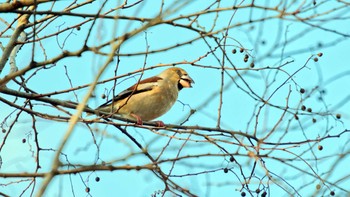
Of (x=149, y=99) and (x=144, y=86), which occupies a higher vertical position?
(x=144, y=86)

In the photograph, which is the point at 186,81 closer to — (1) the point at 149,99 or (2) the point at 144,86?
(2) the point at 144,86

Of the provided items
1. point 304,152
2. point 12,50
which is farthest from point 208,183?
point 12,50

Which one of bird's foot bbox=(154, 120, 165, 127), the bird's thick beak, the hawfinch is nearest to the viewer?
bird's foot bbox=(154, 120, 165, 127)

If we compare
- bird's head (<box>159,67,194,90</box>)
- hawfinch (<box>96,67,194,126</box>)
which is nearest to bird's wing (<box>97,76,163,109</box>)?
hawfinch (<box>96,67,194,126</box>)

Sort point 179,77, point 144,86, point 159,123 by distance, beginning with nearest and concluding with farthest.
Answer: point 159,123
point 144,86
point 179,77

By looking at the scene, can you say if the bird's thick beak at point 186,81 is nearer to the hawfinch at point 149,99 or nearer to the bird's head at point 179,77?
the bird's head at point 179,77

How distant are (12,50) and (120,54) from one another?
218 cm

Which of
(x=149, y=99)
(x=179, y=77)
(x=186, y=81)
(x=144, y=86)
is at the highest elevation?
(x=179, y=77)

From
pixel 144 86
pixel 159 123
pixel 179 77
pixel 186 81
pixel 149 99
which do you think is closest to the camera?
pixel 159 123

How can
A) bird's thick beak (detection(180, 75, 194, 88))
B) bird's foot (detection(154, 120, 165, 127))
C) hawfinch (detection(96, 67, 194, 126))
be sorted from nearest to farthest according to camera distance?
bird's foot (detection(154, 120, 165, 127))
hawfinch (detection(96, 67, 194, 126))
bird's thick beak (detection(180, 75, 194, 88))

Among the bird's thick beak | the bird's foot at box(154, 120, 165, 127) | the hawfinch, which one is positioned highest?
the bird's thick beak

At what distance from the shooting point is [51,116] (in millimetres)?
6137

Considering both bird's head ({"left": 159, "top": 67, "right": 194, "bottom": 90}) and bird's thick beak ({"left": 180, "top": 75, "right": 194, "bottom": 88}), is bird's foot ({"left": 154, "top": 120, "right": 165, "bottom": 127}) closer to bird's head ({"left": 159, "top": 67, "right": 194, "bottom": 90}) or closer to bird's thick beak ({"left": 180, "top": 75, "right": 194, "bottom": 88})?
bird's head ({"left": 159, "top": 67, "right": 194, "bottom": 90})

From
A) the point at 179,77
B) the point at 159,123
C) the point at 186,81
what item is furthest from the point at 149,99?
the point at 179,77
